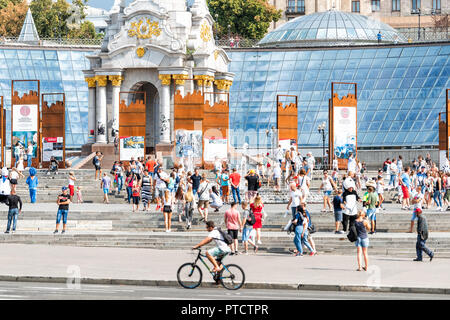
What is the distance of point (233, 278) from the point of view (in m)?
21.9

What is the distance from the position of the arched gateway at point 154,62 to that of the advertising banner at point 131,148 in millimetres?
5058

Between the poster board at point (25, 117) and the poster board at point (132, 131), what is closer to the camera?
the poster board at point (132, 131)

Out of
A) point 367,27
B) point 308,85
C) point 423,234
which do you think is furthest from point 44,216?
point 367,27

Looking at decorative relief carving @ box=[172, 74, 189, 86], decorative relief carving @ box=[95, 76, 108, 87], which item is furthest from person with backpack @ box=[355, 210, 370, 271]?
decorative relief carving @ box=[95, 76, 108, 87]

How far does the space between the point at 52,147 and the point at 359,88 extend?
34.7 m

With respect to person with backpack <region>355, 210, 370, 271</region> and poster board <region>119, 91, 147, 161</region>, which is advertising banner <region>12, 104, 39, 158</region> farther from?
person with backpack <region>355, 210, 370, 271</region>

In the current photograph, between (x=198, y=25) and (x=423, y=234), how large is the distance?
30.5 metres

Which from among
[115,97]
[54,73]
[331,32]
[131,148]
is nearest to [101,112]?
[115,97]

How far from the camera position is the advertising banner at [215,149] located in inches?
1825

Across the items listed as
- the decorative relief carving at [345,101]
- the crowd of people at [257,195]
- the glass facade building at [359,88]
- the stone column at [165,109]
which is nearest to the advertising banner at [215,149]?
the crowd of people at [257,195]

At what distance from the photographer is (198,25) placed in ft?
179

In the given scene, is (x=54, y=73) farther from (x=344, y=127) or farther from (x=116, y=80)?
(x=344, y=127)

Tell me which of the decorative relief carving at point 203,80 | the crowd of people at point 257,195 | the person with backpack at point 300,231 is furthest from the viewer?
the decorative relief carving at point 203,80

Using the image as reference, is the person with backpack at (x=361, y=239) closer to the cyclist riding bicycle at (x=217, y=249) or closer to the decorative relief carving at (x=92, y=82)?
the cyclist riding bicycle at (x=217, y=249)
